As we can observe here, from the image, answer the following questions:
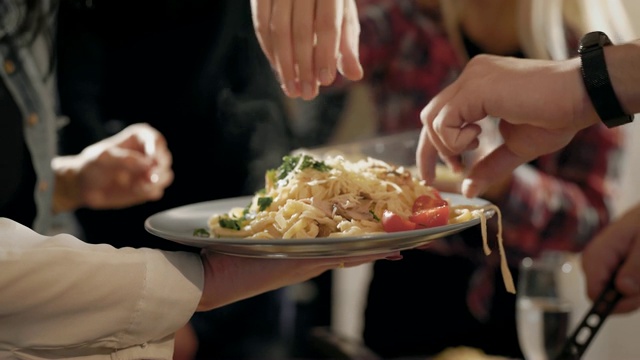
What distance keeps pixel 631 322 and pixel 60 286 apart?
3.08 meters

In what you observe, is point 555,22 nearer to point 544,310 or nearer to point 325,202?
point 544,310

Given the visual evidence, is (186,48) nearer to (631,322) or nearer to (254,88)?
(254,88)

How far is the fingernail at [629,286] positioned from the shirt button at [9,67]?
169 centimetres

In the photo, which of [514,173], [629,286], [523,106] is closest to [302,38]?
[523,106]

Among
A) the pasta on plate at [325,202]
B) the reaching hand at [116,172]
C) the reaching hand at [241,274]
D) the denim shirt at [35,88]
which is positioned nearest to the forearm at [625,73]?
the pasta on plate at [325,202]

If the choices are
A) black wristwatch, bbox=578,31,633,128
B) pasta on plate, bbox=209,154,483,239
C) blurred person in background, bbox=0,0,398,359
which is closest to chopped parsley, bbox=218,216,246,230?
pasta on plate, bbox=209,154,483,239

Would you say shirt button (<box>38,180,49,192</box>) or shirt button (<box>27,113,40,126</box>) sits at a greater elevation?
shirt button (<box>27,113,40,126</box>)

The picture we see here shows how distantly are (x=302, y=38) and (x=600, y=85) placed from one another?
20.0 inches

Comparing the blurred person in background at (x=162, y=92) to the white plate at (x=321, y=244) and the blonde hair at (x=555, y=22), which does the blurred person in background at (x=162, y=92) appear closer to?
the blonde hair at (x=555, y=22)

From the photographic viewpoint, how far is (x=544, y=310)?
182 centimetres

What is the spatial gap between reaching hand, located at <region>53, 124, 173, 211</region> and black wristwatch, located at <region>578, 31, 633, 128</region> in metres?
1.36

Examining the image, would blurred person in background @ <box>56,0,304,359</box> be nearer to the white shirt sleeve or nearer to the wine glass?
the wine glass

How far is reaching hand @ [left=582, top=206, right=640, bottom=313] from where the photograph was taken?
1.64m

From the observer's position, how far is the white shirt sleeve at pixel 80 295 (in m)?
0.94
